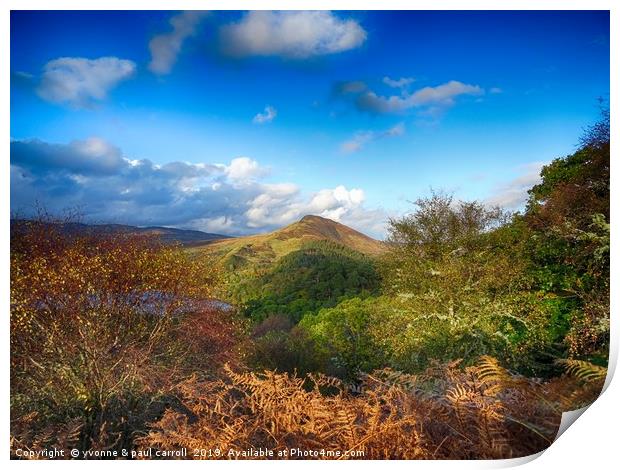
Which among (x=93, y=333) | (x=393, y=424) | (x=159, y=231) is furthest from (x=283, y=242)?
(x=393, y=424)

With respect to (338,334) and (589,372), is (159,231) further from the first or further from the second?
(589,372)

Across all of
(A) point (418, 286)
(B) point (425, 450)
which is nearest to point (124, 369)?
(B) point (425, 450)

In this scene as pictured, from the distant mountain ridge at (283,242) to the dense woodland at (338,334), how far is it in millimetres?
131

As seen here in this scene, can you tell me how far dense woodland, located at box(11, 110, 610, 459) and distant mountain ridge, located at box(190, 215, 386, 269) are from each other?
0.43 ft

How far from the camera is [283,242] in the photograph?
5.20m

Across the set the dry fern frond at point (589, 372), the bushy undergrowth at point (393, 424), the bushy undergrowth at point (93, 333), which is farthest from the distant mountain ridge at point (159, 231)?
the dry fern frond at point (589, 372)

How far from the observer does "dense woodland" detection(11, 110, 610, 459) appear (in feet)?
9.58

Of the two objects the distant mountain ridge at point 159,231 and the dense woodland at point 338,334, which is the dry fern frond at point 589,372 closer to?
the dense woodland at point 338,334

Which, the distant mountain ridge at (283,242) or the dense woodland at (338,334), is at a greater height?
the distant mountain ridge at (283,242)

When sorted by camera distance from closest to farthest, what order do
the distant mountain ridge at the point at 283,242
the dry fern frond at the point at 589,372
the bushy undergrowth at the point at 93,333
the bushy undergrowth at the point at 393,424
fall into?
the bushy undergrowth at the point at 393,424, the dry fern frond at the point at 589,372, the bushy undergrowth at the point at 93,333, the distant mountain ridge at the point at 283,242

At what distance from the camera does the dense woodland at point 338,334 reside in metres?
2.92
